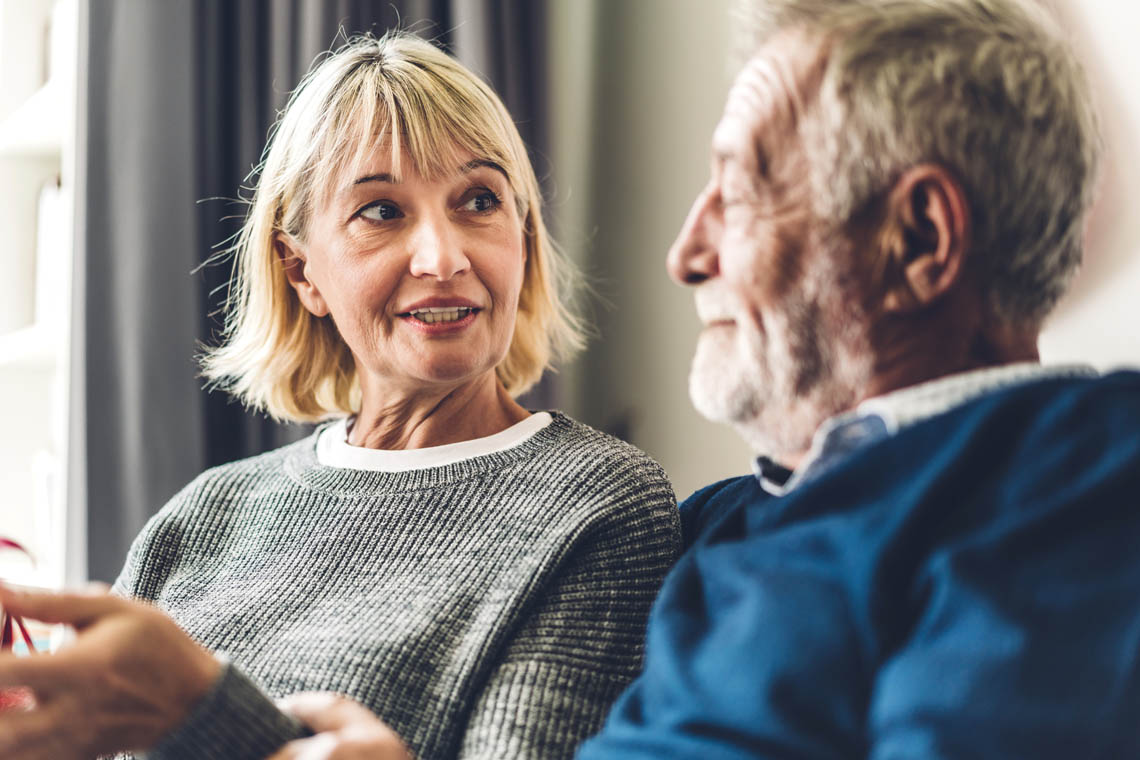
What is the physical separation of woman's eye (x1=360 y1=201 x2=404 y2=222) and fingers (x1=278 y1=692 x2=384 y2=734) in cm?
54

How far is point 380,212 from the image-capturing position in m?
1.21

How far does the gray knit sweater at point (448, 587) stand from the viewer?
986 mm

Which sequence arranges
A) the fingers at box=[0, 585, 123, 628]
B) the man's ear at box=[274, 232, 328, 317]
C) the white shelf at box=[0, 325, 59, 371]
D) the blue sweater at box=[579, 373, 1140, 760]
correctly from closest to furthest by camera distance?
the blue sweater at box=[579, 373, 1140, 760] < the fingers at box=[0, 585, 123, 628] < the man's ear at box=[274, 232, 328, 317] < the white shelf at box=[0, 325, 59, 371]

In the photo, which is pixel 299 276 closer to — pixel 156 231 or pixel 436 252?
pixel 436 252

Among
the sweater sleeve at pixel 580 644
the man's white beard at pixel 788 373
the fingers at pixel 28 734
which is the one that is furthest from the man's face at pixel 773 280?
the fingers at pixel 28 734

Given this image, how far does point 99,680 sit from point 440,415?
0.57m

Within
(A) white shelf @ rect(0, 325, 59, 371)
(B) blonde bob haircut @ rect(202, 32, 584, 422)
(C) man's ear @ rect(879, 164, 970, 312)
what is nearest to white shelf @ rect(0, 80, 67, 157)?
(A) white shelf @ rect(0, 325, 59, 371)

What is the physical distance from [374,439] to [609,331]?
2.66ft

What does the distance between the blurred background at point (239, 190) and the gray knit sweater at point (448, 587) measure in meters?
0.62

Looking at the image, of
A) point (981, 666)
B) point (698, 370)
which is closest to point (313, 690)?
point (698, 370)

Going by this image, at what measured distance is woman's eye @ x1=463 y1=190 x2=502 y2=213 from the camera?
48.6 inches

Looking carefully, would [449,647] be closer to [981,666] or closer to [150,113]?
[981,666]

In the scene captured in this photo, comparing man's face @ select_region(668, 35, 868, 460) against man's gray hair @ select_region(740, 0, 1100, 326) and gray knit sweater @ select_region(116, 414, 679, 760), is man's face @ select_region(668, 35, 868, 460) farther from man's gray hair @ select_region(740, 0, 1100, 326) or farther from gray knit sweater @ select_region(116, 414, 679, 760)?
gray knit sweater @ select_region(116, 414, 679, 760)

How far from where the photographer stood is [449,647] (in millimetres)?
1026
